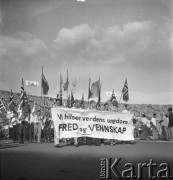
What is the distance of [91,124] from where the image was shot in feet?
45.7

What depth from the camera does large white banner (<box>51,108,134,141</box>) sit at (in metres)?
13.4

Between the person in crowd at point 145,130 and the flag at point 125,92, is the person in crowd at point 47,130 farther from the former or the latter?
the flag at point 125,92

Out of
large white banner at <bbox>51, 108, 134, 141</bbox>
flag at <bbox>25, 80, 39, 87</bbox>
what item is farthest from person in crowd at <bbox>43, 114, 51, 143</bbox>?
large white banner at <bbox>51, 108, 134, 141</bbox>

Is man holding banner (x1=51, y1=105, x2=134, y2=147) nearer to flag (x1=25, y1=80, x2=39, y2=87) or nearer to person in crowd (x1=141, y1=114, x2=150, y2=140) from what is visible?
person in crowd (x1=141, y1=114, x2=150, y2=140)

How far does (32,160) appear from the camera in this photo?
31.7 ft

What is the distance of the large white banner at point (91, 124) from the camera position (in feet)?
43.9

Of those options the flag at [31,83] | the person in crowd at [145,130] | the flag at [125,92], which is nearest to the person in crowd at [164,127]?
the person in crowd at [145,130]

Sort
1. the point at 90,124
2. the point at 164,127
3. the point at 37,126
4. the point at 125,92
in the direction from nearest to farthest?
the point at 90,124 < the point at 37,126 < the point at 164,127 < the point at 125,92

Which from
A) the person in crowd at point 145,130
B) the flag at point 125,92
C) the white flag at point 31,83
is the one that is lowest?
the person in crowd at point 145,130

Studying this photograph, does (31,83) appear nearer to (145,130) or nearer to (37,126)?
(37,126)

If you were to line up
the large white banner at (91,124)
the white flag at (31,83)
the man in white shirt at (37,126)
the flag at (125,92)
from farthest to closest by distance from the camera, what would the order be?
the flag at (125,92)
the white flag at (31,83)
the man in white shirt at (37,126)
the large white banner at (91,124)

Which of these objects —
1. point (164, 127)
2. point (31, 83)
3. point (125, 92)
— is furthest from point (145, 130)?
point (31, 83)

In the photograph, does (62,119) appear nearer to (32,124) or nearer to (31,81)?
(32,124)

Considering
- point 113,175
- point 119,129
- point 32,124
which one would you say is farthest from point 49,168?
point 32,124
